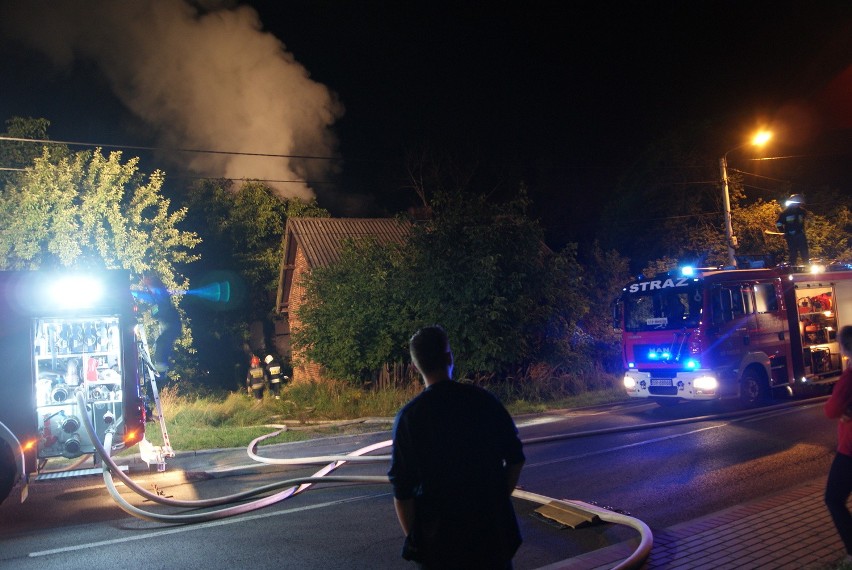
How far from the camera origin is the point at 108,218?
56.1 feet

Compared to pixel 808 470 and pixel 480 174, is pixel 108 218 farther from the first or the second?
pixel 480 174

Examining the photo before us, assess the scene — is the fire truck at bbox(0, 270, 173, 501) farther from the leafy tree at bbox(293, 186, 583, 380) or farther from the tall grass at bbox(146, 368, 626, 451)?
the leafy tree at bbox(293, 186, 583, 380)

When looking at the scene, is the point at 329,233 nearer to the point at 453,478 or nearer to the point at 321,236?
the point at 321,236

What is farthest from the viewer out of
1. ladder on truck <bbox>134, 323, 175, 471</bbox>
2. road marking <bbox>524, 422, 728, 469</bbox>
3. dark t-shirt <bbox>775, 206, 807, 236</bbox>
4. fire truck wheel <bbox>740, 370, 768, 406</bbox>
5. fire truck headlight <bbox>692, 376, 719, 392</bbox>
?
dark t-shirt <bbox>775, 206, 807, 236</bbox>

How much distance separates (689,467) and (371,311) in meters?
11.6

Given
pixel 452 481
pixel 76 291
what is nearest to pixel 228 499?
pixel 76 291

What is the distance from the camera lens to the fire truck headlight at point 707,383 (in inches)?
490

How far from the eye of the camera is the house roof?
86.7 feet

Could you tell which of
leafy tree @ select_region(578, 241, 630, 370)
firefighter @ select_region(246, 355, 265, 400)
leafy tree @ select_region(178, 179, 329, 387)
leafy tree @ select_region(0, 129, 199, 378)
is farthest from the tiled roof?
leafy tree @ select_region(0, 129, 199, 378)

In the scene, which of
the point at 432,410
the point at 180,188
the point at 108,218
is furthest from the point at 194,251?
the point at 432,410

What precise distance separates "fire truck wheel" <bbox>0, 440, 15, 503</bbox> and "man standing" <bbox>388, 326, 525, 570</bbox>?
628 centimetres

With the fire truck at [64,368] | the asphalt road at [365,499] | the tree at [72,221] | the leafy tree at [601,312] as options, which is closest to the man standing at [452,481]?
the asphalt road at [365,499]

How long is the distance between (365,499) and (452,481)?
497 cm

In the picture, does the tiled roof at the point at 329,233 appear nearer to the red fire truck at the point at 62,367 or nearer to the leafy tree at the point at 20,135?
the leafy tree at the point at 20,135
